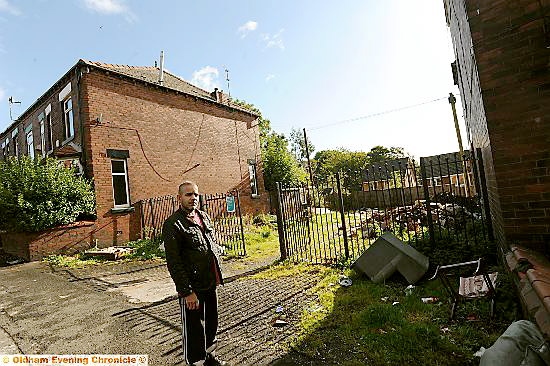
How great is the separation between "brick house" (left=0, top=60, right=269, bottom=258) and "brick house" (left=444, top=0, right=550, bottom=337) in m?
12.1

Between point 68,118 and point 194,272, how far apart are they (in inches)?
529

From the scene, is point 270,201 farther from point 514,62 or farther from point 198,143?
point 514,62

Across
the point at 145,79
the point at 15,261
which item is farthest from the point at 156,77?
the point at 15,261

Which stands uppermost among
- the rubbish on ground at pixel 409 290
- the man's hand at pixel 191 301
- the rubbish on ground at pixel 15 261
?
the man's hand at pixel 191 301

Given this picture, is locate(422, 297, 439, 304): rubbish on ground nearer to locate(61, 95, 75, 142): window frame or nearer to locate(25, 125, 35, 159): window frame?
locate(61, 95, 75, 142): window frame

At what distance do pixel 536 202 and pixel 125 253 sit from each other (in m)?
10.7

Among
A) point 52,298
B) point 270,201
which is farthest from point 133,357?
point 270,201

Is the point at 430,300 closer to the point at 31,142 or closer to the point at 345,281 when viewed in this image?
the point at 345,281

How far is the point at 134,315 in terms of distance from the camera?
486 cm

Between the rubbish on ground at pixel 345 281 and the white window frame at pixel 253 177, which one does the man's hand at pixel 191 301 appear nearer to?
the rubbish on ground at pixel 345 281

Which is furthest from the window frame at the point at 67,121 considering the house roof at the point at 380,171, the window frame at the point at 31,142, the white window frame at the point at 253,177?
the house roof at the point at 380,171

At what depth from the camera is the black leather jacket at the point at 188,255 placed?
3.01 m

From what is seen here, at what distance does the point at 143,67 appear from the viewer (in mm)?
16969

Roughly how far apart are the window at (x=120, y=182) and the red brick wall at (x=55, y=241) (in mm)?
1461
